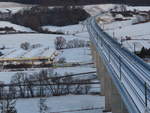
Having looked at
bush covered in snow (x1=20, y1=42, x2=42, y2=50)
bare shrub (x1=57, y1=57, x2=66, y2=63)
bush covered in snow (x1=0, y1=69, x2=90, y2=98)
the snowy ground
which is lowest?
bush covered in snow (x1=20, y1=42, x2=42, y2=50)

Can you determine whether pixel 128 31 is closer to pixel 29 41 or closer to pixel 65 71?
pixel 29 41

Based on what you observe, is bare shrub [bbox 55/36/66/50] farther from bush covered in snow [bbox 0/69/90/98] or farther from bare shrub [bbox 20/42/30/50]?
bush covered in snow [bbox 0/69/90/98]

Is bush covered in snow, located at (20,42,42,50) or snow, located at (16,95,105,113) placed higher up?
snow, located at (16,95,105,113)

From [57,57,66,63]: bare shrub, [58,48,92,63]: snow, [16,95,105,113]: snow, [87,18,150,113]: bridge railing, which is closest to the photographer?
[87,18,150,113]: bridge railing

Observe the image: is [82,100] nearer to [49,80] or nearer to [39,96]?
[39,96]

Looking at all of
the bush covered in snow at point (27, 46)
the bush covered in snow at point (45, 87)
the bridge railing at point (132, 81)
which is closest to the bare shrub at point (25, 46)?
the bush covered in snow at point (27, 46)

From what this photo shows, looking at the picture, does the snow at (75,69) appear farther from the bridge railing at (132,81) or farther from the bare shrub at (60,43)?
the bridge railing at (132,81)

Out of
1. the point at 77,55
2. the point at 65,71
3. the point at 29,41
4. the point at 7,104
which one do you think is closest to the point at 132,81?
the point at 7,104

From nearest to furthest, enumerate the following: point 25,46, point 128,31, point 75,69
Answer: point 75,69 → point 25,46 → point 128,31

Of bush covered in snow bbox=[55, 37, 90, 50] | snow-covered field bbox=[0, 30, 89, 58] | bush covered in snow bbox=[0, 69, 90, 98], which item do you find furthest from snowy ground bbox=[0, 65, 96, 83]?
bush covered in snow bbox=[55, 37, 90, 50]
